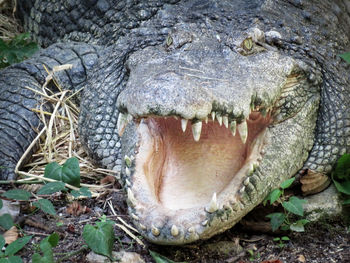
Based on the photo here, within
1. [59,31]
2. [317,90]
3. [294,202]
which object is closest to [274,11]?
[317,90]

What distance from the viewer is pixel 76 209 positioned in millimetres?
3082

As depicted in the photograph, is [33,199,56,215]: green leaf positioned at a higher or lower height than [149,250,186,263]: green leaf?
higher

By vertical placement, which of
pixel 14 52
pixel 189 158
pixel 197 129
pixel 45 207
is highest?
pixel 197 129

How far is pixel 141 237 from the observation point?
9.41 feet

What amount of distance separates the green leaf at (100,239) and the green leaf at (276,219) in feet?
2.62

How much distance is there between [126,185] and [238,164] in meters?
0.56

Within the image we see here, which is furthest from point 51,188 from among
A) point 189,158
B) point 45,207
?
point 189,158

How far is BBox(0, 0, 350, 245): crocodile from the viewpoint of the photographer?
8.57ft

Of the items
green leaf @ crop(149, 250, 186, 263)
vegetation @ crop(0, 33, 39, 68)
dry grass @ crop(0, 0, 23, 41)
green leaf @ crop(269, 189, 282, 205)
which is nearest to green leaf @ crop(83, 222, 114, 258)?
green leaf @ crop(149, 250, 186, 263)

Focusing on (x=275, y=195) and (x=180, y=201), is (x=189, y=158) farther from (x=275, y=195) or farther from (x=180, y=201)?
(x=275, y=195)

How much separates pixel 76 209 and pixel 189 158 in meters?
0.64

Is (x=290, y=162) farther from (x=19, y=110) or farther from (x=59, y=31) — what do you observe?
(x=59, y=31)

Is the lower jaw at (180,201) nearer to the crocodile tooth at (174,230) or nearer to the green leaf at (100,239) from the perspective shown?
the crocodile tooth at (174,230)

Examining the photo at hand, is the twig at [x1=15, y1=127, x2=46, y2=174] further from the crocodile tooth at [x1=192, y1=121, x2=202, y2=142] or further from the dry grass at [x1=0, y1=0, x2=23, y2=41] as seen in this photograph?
the dry grass at [x1=0, y1=0, x2=23, y2=41]
